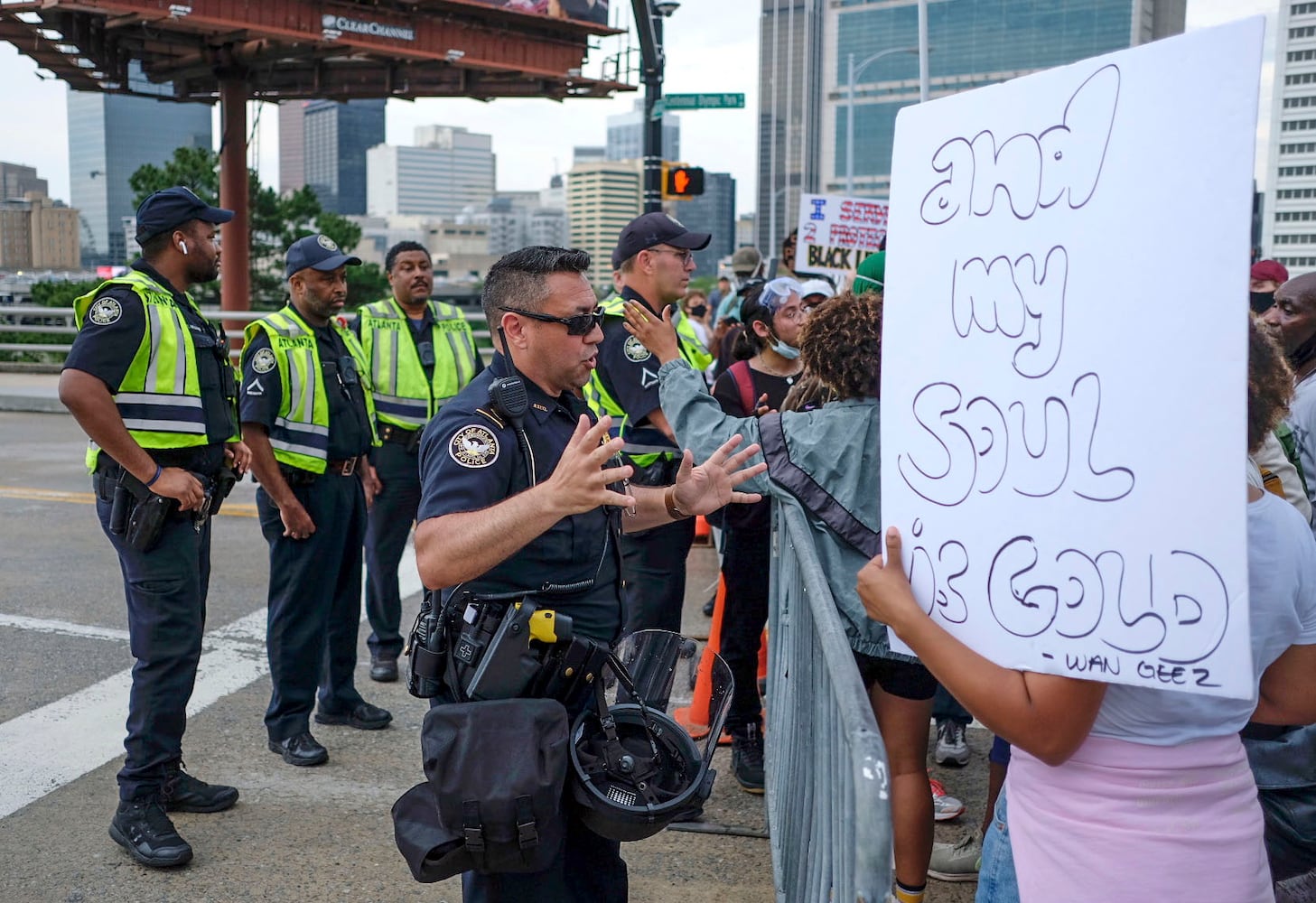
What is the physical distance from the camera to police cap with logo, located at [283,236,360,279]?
513 cm

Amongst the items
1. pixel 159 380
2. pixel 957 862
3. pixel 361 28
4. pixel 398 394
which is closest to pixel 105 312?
pixel 159 380

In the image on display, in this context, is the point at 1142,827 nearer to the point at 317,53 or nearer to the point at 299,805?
the point at 299,805

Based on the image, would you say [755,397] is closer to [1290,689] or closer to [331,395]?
→ [331,395]

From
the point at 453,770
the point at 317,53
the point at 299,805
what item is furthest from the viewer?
the point at 317,53

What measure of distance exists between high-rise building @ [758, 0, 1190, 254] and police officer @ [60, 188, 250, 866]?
79.7 m

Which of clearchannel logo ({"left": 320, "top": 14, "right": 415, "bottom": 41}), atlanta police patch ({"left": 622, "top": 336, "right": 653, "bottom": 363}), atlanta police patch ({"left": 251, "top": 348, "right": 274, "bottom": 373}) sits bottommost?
atlanta police patch ({"left": 251, "top": 348, "right": 274, "bottom": 373})

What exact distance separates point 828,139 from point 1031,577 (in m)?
112

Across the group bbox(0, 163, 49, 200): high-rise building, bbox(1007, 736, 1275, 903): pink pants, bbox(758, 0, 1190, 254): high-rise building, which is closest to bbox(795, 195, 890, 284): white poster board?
bbox(1007, 736, 1275, 903): pink pants

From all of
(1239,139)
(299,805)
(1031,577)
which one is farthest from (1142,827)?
(299,805)

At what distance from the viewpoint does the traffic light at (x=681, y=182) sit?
1519cm

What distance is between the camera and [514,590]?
2.77 m

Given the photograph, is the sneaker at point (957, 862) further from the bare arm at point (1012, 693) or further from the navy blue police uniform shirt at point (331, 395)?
the navy blue police uniform shirt at point (331, 395)

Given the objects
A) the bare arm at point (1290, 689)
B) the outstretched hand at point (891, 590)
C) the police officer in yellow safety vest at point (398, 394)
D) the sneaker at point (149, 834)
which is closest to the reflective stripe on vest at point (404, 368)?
the police officer in yellow safety vest at point (398, 394)

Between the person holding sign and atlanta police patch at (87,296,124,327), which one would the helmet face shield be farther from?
atlanta police patch at (87,296,124,327)
